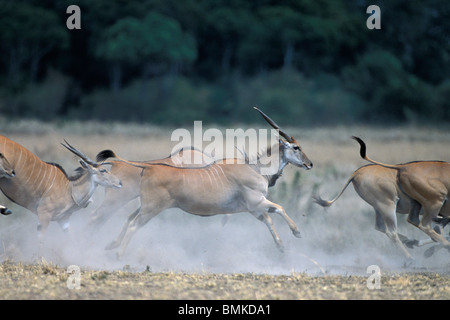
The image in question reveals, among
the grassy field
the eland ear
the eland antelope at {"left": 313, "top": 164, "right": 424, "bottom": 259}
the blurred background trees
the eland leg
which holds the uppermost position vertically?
the blurred background trees

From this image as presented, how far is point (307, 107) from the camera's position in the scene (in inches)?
1082

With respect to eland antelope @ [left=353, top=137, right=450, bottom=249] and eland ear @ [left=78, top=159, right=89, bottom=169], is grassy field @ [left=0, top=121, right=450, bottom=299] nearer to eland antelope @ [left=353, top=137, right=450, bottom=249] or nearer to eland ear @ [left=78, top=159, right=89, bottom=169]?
eland antelope @ [left=353, top=137, right=450, bottom=249]

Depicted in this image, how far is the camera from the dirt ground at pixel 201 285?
236 inches

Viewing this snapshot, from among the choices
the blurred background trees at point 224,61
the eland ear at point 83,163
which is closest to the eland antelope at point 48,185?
Result: the eland ear at point 83,163

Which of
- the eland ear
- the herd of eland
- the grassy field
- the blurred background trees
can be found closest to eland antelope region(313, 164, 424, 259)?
the herd of eland

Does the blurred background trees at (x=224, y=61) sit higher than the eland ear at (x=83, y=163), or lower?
higher

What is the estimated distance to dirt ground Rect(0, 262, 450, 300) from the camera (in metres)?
6.00

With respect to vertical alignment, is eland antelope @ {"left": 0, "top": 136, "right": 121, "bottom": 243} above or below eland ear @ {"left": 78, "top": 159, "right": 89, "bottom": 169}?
below

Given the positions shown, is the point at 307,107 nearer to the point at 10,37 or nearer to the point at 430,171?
the point at 10,37

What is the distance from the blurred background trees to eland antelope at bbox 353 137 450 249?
670 inches

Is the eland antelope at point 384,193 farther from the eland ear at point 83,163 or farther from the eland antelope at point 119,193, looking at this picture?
the eland ear at point 83,163

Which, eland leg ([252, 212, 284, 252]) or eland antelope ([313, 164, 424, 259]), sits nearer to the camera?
eland leg ([252, 212, 284, 252])

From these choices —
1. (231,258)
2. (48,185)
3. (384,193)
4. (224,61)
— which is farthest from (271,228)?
(224,61)

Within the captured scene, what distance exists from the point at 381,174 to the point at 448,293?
1.96 meters
